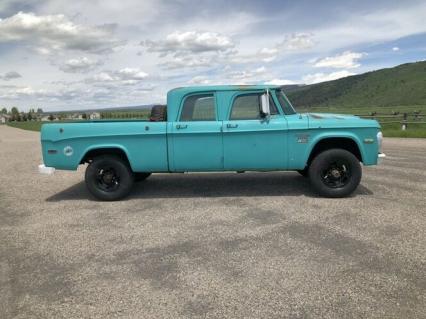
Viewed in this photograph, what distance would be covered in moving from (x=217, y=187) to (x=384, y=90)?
7034 inches

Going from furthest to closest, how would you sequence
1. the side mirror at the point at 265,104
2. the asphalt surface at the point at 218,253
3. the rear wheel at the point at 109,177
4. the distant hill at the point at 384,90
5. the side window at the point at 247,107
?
the distant hill at the point at 384,90 → the rear wheel at the point at 109,177 → the side window at the point at 247,107 → the side mirror at the point at 265,104 → the asphalt surface at the point at 218,253

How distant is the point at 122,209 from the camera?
240 inches

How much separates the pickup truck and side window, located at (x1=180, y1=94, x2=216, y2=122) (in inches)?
0.7

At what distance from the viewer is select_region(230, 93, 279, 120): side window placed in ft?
20.9

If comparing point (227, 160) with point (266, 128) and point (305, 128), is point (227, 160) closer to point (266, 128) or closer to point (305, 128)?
point (266, 128)

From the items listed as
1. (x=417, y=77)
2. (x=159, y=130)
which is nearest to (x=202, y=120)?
(x=159, y=130)

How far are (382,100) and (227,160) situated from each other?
545ft

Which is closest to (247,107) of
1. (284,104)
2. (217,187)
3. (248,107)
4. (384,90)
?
(248,107)

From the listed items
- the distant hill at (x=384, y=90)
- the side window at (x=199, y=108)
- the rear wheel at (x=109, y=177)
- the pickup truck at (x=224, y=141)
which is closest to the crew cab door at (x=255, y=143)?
the pickup truck at (x=224, y=141)

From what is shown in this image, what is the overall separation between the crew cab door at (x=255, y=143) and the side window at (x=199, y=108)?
36cm

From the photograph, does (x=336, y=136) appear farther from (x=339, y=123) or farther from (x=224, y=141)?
(x=224, y=141)

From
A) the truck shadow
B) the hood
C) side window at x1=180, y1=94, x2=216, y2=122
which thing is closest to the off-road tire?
the truck shadow

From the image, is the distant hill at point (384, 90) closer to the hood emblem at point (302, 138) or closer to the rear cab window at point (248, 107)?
the rear cab window at point (248, 107)

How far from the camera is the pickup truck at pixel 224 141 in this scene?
6.18 m
